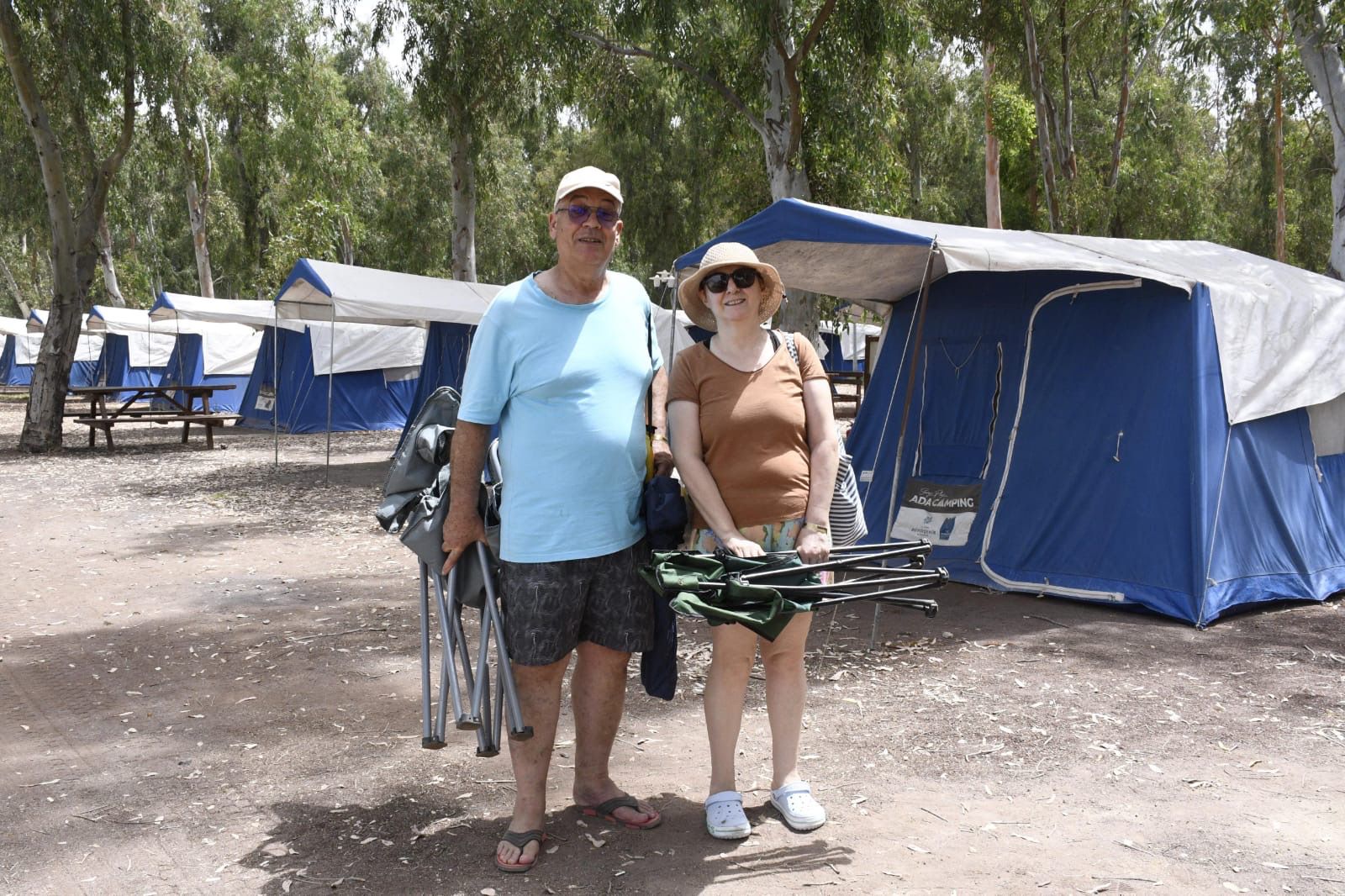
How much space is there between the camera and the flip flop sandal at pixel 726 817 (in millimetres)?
3170

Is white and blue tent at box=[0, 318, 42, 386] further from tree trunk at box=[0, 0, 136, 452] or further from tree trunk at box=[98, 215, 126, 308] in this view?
tree trunk at box=[0, 0, 136, 452]

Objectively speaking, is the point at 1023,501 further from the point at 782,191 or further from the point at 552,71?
the point at 552,71

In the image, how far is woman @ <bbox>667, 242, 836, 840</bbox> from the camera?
310 centimetres

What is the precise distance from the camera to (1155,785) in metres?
3.72

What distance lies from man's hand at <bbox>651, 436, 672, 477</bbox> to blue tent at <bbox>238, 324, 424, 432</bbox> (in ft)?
50.5

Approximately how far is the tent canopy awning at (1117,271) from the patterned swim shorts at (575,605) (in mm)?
2792

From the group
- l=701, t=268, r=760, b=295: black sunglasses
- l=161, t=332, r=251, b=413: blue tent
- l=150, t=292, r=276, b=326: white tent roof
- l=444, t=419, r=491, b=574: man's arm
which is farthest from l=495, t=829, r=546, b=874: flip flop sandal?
l=161, t=332, r=251, b=413: blue tent

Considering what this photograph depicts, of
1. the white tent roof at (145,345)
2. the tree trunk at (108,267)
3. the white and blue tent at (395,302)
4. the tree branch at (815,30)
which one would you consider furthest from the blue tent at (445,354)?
the tree trunk at (108,267)

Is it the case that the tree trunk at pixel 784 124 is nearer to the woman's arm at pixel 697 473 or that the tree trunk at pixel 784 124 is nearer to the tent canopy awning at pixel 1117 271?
the tent canopy awning at pixel 1117 271

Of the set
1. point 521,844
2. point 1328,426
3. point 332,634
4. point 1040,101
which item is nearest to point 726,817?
point 521,844

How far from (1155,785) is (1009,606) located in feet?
8.49

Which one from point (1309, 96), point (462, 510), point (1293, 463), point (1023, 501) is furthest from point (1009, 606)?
point (1309, 96)

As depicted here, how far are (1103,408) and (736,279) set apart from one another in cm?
377

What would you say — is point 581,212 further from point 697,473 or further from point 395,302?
point 395,302
